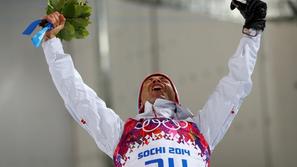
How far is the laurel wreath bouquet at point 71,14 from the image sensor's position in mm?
2324

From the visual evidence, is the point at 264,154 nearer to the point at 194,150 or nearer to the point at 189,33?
the point at 189,33

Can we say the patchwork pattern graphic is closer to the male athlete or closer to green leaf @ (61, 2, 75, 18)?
the male athlete

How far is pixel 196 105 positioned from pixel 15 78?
83.6 inches

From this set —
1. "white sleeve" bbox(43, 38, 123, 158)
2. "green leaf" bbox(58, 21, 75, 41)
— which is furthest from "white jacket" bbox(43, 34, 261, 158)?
"green leaf" bbox(58, 21, 75, 41)

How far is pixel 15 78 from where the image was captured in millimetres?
5824

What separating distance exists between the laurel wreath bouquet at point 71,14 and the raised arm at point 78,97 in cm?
9

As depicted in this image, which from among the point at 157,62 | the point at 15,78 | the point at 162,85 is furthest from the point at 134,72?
the point at 162,85

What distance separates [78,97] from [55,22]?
293mm

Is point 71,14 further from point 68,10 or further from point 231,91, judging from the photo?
point 231,91

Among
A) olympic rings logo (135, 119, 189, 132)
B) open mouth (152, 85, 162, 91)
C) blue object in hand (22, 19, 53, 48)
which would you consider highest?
blue object in hand (22, 19, 53, 48)

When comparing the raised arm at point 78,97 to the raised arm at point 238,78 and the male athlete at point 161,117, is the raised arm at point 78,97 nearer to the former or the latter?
the male athlete at point 161,117

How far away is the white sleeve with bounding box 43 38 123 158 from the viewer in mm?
2207

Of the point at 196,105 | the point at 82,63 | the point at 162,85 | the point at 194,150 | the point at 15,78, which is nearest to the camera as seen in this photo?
the point at 194,150

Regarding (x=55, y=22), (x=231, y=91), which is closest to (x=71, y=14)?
(x=55, y=22)
